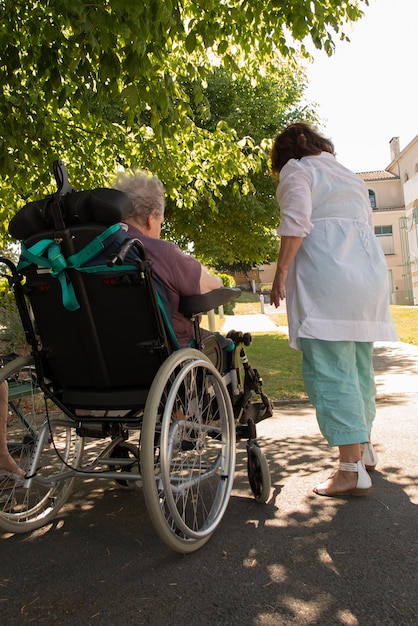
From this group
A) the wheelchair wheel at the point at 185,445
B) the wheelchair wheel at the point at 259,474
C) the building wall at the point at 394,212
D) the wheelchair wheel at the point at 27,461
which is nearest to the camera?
the wheelchair wheel at the point at 185,445

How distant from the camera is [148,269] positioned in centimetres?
243

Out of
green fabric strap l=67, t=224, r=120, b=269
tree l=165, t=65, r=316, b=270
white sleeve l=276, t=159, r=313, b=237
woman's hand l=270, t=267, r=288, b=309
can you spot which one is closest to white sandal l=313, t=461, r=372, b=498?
woman's hand l=270, t=267, r=288, b=309

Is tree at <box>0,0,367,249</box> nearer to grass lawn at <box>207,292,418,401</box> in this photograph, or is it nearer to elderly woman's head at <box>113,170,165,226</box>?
elderly woman's head at <box>113,170,165,226</box>

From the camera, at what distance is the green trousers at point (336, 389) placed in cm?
310

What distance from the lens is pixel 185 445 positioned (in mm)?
2643

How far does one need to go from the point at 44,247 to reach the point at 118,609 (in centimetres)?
144

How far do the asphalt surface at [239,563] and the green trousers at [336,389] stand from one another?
35 centimetres

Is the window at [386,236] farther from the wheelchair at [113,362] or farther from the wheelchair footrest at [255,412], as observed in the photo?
the wheelchair at [113,362]

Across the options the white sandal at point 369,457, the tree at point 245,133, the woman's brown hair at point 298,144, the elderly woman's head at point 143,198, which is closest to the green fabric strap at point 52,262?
the elderly woman's head at point 143,198

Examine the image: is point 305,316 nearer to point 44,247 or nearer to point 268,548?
point 268,548

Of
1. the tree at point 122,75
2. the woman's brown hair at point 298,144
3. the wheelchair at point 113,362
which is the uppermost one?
the tree at point 122,75

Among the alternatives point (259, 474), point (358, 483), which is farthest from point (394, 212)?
point (259, 474)

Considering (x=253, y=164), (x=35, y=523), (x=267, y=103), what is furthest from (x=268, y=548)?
(x=267, y=103)

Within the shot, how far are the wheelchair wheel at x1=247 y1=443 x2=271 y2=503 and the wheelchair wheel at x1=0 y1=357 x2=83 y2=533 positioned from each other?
933 millimetres
